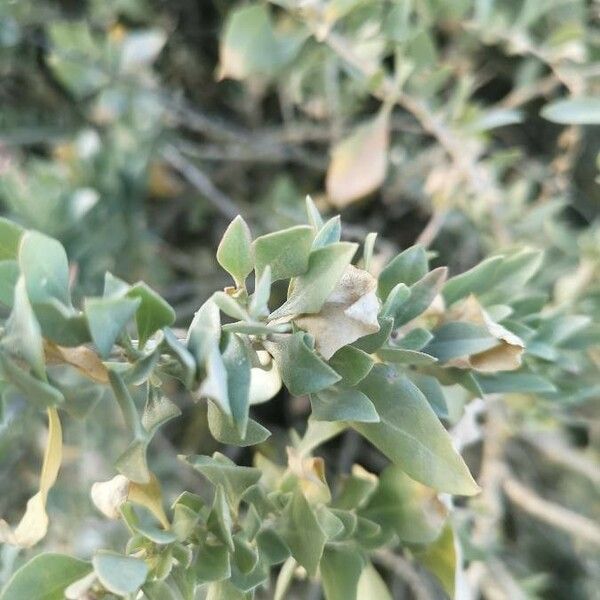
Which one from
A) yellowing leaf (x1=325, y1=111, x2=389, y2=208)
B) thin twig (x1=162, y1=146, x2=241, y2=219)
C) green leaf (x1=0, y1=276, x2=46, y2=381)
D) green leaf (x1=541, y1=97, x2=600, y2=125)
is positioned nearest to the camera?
green leaf (x1=0, y1=276, x2=46, y2=381)

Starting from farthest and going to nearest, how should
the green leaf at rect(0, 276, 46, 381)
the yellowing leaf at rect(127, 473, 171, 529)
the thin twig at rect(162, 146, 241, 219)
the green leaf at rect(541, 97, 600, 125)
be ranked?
the thin twig at rect(162, 146, 241, 219), the green leaf at rect(541, 97, 600, 125), the yellowing leaf at rect(127, 473, 171, 529), the green leaf at rect(0, 276, 46, 381)

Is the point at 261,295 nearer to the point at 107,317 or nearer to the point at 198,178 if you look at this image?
the point at 107,317

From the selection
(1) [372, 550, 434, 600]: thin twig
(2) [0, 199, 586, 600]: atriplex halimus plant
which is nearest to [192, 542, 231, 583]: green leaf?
(2) [0, 199, 586, 600]: atriplex halimus plant

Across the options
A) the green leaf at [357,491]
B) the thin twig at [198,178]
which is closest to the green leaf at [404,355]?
the green leaf at [357,491]

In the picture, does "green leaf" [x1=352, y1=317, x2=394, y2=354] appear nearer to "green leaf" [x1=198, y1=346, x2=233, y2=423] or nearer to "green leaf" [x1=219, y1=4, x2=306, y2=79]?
"green leaf" [x1=198, y1=346, x2=233, y2=423]

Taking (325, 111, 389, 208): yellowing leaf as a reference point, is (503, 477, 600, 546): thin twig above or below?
below

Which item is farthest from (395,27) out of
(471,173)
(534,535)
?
(534,535)

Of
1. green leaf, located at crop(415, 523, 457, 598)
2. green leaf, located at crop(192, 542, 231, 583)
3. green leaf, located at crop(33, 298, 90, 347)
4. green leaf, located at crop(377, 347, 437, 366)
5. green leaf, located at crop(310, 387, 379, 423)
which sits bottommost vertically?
green leaf, located at crop(415, 523, 457, 598)
